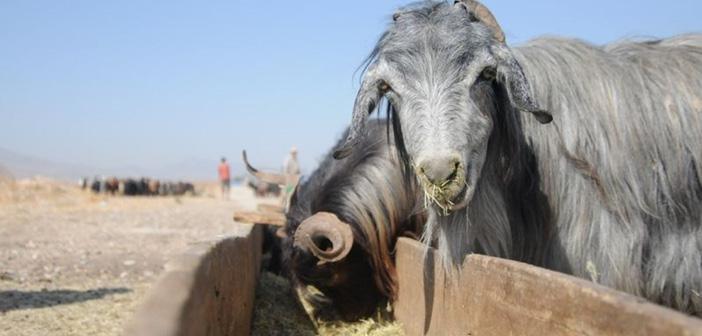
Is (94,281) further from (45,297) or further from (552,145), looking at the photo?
(552,145)

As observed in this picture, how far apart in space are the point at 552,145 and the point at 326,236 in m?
1.92

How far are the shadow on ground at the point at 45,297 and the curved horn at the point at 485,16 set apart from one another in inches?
184

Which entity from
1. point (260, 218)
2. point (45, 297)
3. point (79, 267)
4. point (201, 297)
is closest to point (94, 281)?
point (79, 267)

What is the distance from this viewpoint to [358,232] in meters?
5.49

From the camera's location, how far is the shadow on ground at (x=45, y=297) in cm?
666

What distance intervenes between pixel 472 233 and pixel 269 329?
2092 mm

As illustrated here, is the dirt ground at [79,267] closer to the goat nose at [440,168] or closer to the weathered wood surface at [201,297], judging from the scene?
→ the weathered wood surface at [201,297]

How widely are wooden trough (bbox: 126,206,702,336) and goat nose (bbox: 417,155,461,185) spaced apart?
38 centimetres

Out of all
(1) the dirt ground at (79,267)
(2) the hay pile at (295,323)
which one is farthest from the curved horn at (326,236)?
(1) the dirt ground at (79,267)

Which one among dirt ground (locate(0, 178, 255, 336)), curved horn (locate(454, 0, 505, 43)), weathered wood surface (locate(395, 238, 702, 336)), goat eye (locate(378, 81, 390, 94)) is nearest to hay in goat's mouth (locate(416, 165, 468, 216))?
weathered wood surface (locate(395, 238, 702, 336))

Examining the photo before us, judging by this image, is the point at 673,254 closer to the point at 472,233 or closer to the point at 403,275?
the point at 472,233

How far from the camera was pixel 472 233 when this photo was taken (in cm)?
390

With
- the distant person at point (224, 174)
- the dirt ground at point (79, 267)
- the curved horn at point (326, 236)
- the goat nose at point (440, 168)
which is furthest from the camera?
the distant person at point (224, 174)

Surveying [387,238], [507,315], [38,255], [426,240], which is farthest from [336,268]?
[38,255]
